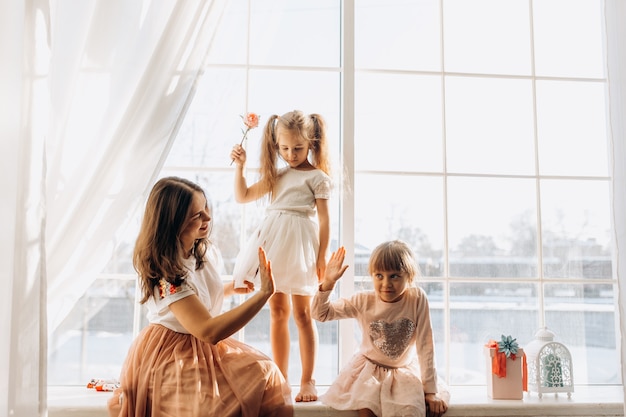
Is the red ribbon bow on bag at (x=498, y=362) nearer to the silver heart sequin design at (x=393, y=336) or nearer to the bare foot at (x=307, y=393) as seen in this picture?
the silver heart sequin design at (x=393, y=336)

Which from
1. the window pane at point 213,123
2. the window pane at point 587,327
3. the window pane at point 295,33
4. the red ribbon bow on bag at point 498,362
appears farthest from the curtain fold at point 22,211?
the window pane at point 587,327

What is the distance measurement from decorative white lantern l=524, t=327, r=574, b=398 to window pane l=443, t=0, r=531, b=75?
1.07 m

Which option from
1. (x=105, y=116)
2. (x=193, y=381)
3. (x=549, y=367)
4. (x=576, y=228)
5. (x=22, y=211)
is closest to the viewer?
(x=22, y=211)

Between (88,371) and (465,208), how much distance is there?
4.99 ft

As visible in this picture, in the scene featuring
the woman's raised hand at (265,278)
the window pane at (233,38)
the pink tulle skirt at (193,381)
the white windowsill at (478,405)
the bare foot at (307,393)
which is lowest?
the white windowsill at (478,405)

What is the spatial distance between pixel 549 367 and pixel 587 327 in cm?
39

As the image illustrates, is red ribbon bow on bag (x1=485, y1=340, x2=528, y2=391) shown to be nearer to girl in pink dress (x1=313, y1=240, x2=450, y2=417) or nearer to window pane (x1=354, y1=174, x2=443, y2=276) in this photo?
girl in pink dress (x1=313, y1=240, x2=450, y2=417)

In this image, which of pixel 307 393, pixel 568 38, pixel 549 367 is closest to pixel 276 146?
pixel 307 393

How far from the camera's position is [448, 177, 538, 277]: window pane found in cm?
239

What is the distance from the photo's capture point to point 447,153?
2.44 meters

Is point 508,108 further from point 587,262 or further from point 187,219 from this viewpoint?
point 187,219

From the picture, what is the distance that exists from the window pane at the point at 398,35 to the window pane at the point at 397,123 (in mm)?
60

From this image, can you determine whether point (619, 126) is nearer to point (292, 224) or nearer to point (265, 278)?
point (292, 224)

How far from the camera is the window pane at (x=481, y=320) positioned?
91.4 inches
